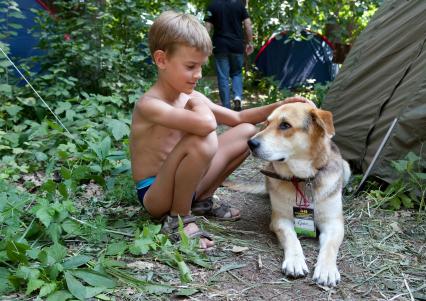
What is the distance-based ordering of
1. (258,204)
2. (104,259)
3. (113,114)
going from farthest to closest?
1. (113,114)
2. (258,204)
3. (104,259)

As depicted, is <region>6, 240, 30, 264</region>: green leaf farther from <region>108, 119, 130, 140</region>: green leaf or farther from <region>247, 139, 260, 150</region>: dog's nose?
<region>108, 119, 130, 140</region>: green leaf

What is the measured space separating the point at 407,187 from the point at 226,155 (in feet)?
4.72

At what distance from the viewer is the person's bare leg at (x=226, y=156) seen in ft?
9.31

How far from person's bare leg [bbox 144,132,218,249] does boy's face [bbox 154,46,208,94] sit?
1.14 feet

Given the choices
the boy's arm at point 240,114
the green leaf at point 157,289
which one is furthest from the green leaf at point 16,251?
the boy's arm at point 240,114

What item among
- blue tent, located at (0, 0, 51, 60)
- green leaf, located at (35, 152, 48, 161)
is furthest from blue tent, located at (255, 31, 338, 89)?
green leaf, located at (35, 152, 48, 161)

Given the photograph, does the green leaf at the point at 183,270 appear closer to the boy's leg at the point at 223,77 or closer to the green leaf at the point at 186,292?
the green leaf at the point at 186,292

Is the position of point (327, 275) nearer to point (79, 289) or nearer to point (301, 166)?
point (301, 166)

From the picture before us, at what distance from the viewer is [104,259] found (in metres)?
2.12

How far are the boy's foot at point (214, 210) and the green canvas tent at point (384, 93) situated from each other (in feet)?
4.38

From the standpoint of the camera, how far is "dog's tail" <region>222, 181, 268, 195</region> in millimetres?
3518

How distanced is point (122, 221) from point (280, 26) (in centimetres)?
567

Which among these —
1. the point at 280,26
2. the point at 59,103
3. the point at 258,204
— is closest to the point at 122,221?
the point at 258,204

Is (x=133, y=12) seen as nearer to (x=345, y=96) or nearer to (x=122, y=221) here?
(x=345, y=96)
